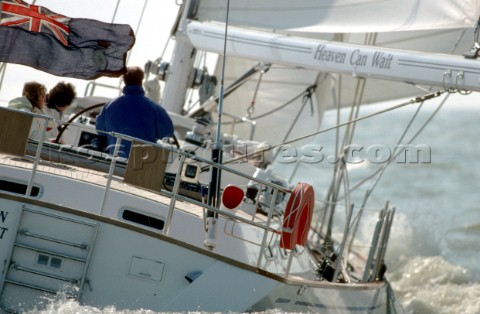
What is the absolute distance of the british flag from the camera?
891 centimetres

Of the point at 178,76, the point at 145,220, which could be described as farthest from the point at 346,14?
the point at 145,220

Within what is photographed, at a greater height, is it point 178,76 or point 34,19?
point 178,76

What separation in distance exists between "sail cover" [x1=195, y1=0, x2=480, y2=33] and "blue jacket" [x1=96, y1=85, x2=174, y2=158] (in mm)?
2499

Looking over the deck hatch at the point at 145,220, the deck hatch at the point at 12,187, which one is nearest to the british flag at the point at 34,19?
the deck hatch at the point at 12,187

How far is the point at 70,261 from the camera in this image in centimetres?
786

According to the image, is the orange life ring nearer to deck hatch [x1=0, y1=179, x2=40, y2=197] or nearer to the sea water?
the sea water

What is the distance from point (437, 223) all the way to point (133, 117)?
12.3 m

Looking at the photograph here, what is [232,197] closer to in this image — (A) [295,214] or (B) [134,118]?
(A) [295,214]

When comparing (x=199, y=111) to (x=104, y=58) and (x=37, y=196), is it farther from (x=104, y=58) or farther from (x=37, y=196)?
(x=37, y=196)

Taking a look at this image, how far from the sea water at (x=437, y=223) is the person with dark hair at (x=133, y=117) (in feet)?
6.44

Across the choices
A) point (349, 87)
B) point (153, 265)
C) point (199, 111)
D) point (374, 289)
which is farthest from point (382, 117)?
point (153, 265)

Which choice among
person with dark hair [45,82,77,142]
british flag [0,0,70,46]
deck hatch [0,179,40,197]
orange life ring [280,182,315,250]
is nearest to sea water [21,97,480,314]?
orange life ring [280,182,315,250]

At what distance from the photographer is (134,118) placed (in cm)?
936

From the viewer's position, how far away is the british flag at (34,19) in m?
8.91
